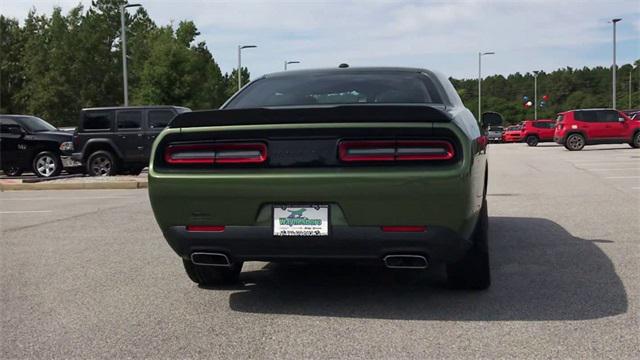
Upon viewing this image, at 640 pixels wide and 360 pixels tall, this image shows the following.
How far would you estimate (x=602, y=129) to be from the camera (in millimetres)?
27172

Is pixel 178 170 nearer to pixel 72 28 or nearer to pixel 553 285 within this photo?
pixel 553 285

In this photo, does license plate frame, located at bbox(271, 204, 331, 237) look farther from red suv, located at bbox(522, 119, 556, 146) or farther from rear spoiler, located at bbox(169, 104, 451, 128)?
red suv, located at bbox(522, 119, 556, 146)

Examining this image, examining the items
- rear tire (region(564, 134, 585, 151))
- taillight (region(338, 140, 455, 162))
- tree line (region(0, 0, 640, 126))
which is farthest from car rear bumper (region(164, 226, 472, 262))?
tree line (region(0, 0, 640, 126))

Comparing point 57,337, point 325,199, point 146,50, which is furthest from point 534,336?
point 146,50

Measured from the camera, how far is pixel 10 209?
10.4 m

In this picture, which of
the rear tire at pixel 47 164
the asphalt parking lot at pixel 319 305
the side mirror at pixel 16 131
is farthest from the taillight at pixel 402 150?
the side mirror at pixel 16 131

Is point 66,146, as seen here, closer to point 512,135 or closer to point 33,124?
point 33,124

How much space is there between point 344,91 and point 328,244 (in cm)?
145

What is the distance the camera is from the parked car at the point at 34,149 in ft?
56.2

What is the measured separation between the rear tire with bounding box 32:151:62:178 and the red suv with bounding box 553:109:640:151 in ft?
63.1

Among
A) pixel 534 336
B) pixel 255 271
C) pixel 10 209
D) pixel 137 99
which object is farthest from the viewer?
pixel 137 99

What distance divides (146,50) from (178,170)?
63.2 metres

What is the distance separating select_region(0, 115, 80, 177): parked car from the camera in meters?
17.1

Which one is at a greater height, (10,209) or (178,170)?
(178,170)
